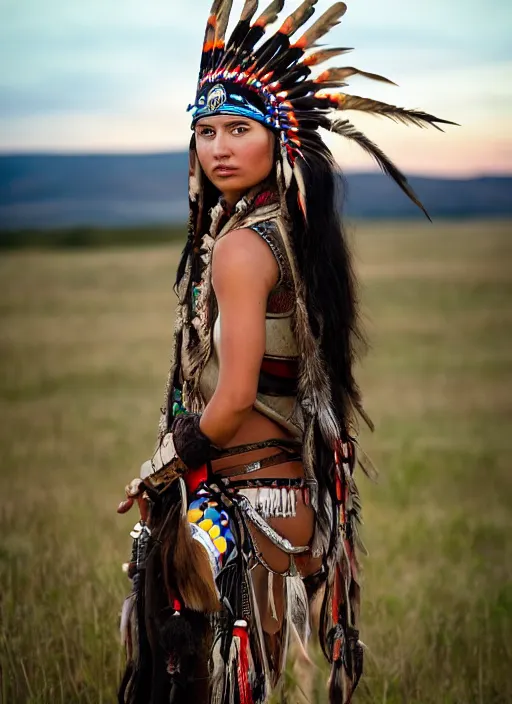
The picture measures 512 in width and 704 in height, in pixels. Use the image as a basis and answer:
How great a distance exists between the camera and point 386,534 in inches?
316

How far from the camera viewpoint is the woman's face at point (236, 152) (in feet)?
12.1

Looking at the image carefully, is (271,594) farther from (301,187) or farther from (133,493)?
(301,187)

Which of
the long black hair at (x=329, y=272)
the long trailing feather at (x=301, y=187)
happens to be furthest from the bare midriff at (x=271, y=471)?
the long trailing feather at (x=301, y=187)

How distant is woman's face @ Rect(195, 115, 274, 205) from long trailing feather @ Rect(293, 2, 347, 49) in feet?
0.98

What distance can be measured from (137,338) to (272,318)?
16.4 meters

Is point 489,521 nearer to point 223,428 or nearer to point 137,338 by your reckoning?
point 223,428

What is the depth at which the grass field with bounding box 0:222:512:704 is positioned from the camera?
5434 mm

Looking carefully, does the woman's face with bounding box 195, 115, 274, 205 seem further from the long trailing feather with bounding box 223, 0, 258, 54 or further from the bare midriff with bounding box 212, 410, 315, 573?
the bare midriff with bounding box 212, 410, 315, 573

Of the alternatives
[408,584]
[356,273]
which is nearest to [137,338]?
[408,584]

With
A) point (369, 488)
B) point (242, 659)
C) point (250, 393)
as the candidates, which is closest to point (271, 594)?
point (242, 659)

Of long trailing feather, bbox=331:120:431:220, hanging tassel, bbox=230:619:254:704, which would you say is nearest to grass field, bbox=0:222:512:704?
long trailing feather, bbox=331:120:431:220

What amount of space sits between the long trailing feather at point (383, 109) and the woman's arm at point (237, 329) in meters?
0.57

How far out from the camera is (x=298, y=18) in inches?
148

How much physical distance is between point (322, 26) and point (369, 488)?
5.98 m
